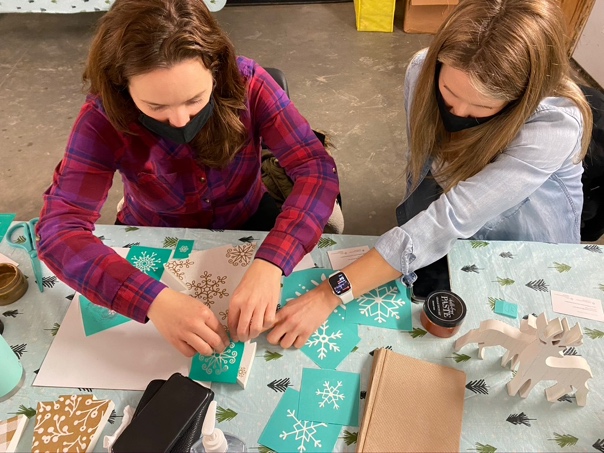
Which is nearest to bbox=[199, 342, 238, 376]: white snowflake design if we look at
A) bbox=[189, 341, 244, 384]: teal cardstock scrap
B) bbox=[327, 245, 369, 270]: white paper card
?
bbox=[189, 341, 244, 384]: teal cardstock scrap

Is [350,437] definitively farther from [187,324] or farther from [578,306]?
[578,306]

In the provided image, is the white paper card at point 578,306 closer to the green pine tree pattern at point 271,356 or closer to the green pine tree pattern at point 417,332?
the green pine tree pattern at point 417,332

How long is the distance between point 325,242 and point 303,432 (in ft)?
1.56

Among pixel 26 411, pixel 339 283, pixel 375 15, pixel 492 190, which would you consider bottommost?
pixel 375 15

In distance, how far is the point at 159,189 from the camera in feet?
4.08

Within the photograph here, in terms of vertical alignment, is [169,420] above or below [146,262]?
above

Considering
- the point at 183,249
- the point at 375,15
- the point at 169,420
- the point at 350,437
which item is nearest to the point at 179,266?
the point at 183,249

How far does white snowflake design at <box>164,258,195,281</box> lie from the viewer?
1081 mm

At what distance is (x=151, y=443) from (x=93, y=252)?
473 millimetres

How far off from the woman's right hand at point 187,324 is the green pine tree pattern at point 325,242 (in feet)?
1.10

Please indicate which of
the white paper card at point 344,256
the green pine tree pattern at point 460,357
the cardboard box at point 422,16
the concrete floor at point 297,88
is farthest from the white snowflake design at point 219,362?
the cardboard box at point 422,16

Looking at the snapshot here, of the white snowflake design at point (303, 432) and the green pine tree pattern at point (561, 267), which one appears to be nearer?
the white snowflake design at point (303, 432)

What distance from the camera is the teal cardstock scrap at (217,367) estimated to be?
35.3 inches

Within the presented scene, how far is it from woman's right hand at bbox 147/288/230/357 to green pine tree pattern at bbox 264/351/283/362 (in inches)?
3.3
